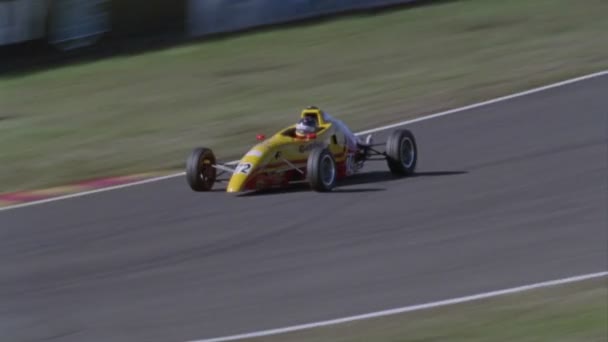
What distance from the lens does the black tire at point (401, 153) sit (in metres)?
12.8

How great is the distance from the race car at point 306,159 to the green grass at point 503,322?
417 centimetres

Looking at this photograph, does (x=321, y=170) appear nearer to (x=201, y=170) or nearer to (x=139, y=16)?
(x=201, y=170)

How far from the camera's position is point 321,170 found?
1227cm

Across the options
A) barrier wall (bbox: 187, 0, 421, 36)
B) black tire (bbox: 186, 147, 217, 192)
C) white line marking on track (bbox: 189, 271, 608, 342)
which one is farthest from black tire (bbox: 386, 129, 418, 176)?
barrier wall (bbox: 187, 0, 421, 36)

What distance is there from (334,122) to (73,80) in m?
9.24

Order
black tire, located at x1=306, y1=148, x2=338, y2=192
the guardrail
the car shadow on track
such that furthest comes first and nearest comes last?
the guardrail, the car shadow on track, black tire, located at x1=306, y1=148, x2=338, y2=192

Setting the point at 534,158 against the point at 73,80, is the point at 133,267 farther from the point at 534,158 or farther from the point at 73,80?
the point at 73,80

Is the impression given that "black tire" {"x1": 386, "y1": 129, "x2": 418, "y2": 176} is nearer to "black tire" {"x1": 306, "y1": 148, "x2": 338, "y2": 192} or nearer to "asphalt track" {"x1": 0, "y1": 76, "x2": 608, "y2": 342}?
"asphalt track" {"x1": 0, "y1": 76, "x2": 608, "y2": 342}

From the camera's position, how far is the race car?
487 inches

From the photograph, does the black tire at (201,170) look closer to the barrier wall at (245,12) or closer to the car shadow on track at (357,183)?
the car shadow on track at (357,183)

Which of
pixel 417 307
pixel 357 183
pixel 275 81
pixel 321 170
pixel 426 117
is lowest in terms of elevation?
pixel 417 307

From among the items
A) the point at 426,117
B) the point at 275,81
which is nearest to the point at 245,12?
the point at 275,81

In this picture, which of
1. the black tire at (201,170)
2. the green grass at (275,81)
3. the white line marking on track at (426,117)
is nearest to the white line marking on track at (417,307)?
the black tire at (201,170)

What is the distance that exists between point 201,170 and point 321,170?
1.50 metres
